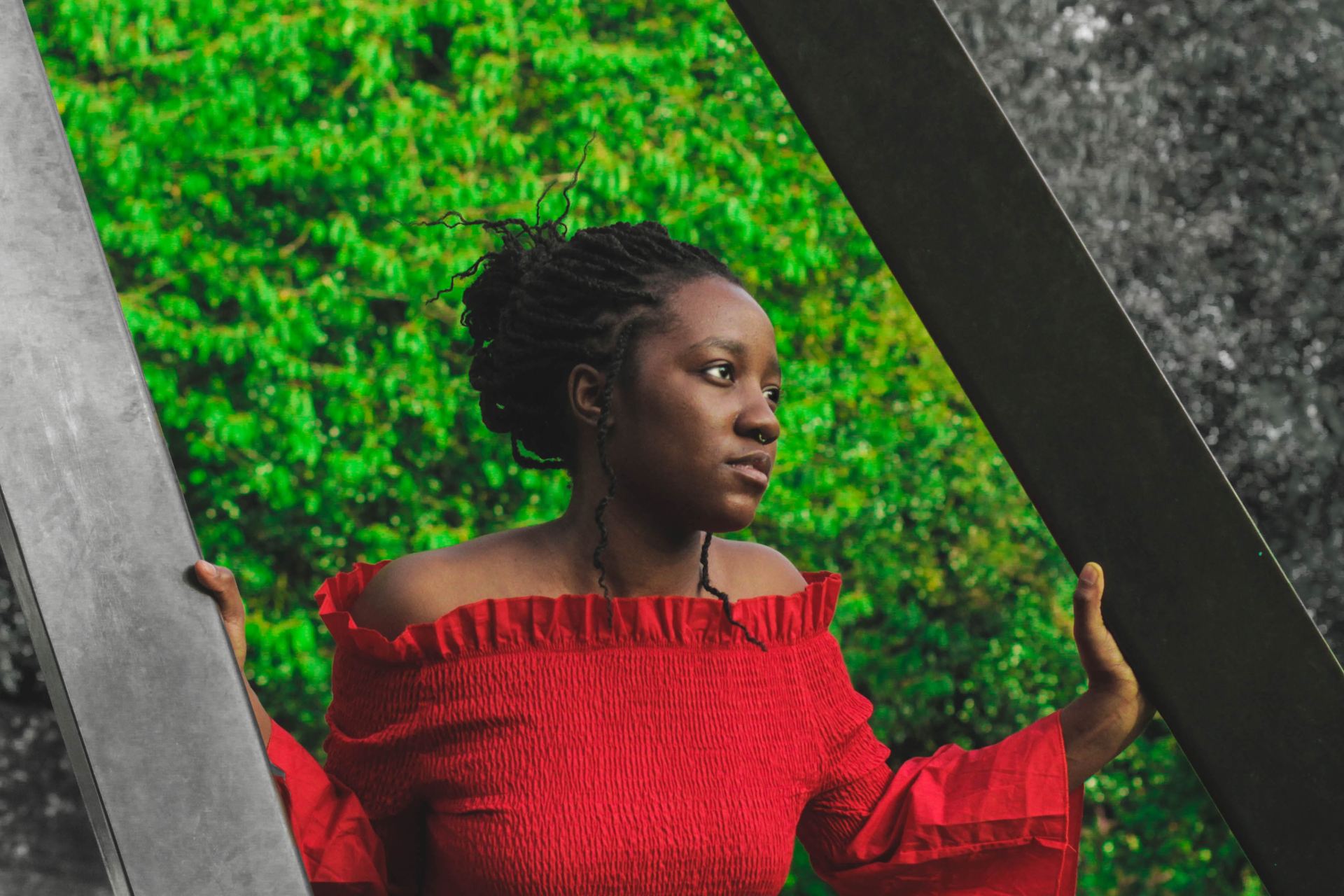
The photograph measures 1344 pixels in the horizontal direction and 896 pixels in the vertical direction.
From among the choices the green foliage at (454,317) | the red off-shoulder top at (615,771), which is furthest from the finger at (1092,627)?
the green foliage at (454,317)

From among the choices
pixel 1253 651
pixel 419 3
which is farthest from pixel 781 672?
pixel 419 3

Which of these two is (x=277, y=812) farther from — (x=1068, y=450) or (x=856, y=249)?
(x=856, y=249)

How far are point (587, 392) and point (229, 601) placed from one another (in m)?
0.49

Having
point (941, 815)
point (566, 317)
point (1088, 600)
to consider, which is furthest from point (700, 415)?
point (941, 815)

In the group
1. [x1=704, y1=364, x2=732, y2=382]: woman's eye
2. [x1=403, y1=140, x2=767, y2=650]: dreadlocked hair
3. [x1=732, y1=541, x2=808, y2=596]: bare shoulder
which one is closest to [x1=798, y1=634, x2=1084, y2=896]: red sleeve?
[x1=732, y1=541, x2=808, y2=596]: bare shoulder

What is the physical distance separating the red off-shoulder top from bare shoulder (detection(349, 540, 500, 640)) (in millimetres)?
36

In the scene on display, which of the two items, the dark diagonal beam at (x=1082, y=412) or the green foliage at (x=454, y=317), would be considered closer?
the dark diagonal beam at (x=1082, y=412)

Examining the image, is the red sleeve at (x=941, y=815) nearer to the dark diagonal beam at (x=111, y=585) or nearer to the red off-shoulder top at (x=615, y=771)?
the red off-shoulder top at (x=615, y=771)

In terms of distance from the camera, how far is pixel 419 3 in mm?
4879

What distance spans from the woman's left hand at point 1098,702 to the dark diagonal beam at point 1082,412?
0.15 ft

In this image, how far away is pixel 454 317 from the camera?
16.4 ft

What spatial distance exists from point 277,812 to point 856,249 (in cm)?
438

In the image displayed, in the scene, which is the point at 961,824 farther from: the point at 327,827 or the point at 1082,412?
the point at 327,827

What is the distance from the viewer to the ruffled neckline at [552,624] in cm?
147
